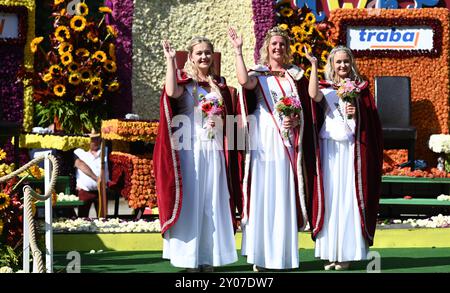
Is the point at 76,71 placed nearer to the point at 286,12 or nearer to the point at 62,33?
the point at 62,33

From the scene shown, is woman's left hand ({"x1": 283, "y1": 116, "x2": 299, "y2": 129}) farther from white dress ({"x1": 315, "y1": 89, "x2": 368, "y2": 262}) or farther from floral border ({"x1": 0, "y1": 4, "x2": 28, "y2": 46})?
floral border ({"x1": 0, "y1": 4, "x2": 28, "y2": 46})

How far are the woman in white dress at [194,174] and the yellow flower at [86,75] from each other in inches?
266

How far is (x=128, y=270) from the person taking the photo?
30.9 feet

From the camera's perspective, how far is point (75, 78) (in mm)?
15805

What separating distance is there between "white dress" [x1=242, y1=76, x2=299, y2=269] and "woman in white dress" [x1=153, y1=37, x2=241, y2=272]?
0.62 feet

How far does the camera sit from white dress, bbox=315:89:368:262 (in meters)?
9.40

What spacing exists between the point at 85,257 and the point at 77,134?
519 cm

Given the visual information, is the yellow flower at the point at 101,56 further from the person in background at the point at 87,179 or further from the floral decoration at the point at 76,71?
the person in background at the point at 87,179

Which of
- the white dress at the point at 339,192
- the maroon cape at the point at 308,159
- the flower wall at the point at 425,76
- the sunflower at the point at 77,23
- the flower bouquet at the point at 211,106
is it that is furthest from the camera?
the flower wall at the point at 425,76

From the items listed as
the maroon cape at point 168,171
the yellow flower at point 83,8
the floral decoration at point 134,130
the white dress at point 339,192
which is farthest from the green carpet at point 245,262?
the yellow flower at point 83,8

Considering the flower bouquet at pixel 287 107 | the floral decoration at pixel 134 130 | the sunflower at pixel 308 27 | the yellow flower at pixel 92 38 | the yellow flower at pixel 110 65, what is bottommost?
the floral decoration at pixel 134 130

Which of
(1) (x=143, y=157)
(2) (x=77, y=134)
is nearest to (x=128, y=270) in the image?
(1) (x=143, y=157)

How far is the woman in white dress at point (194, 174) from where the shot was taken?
355 inches
